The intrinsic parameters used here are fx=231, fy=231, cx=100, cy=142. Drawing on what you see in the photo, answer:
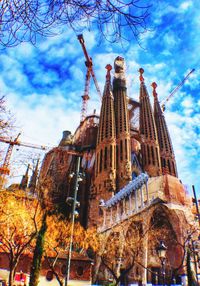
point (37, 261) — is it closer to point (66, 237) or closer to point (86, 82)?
point (66, 237)

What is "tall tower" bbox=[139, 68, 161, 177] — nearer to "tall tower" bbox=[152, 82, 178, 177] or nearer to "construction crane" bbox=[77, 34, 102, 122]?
"tall tower" bbox=[152, 82, 178, 177]

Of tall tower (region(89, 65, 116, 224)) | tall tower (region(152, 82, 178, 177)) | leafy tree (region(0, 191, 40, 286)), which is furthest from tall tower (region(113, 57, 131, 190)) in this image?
leafy tree (region(0, 191, 40, 286))

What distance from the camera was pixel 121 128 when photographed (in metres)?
45.3

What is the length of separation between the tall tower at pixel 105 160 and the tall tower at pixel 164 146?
11.9 metres

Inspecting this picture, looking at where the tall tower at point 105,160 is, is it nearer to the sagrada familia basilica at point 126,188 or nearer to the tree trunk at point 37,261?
the sagrada familia basilica at point 126,188

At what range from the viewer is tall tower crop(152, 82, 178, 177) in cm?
4625

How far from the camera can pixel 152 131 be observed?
48.7 m

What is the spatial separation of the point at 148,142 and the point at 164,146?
4828mm

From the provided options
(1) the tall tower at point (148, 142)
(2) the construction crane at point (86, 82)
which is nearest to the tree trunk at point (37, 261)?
(1) the tall tower at point (148, 142)

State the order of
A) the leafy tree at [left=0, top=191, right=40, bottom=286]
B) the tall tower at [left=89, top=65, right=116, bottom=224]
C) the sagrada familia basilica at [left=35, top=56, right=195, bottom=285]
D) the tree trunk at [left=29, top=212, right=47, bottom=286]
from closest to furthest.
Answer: the leafy tree at [left=0, top=191, right=40, bottom=286]
the tree trunk at [left=29, top=212, right=47, bottom=286]
the sagrada familia basilica at [left=35, top=56, right=195, bottom=285]
the tall tower at [left=89, top=65, right=116, bottom=224]

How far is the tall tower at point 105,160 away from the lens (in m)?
35.8

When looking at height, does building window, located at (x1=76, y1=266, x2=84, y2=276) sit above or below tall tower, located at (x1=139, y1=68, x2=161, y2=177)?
below

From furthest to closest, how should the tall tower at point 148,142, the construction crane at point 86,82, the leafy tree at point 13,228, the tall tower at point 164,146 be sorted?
the construction crane at point 86,82, the tall tower at point 164,146, the tall tower at point 148,142, the leafy tree at point 13,228

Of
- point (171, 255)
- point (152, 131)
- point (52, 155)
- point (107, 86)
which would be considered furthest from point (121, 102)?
point (171, 255)
